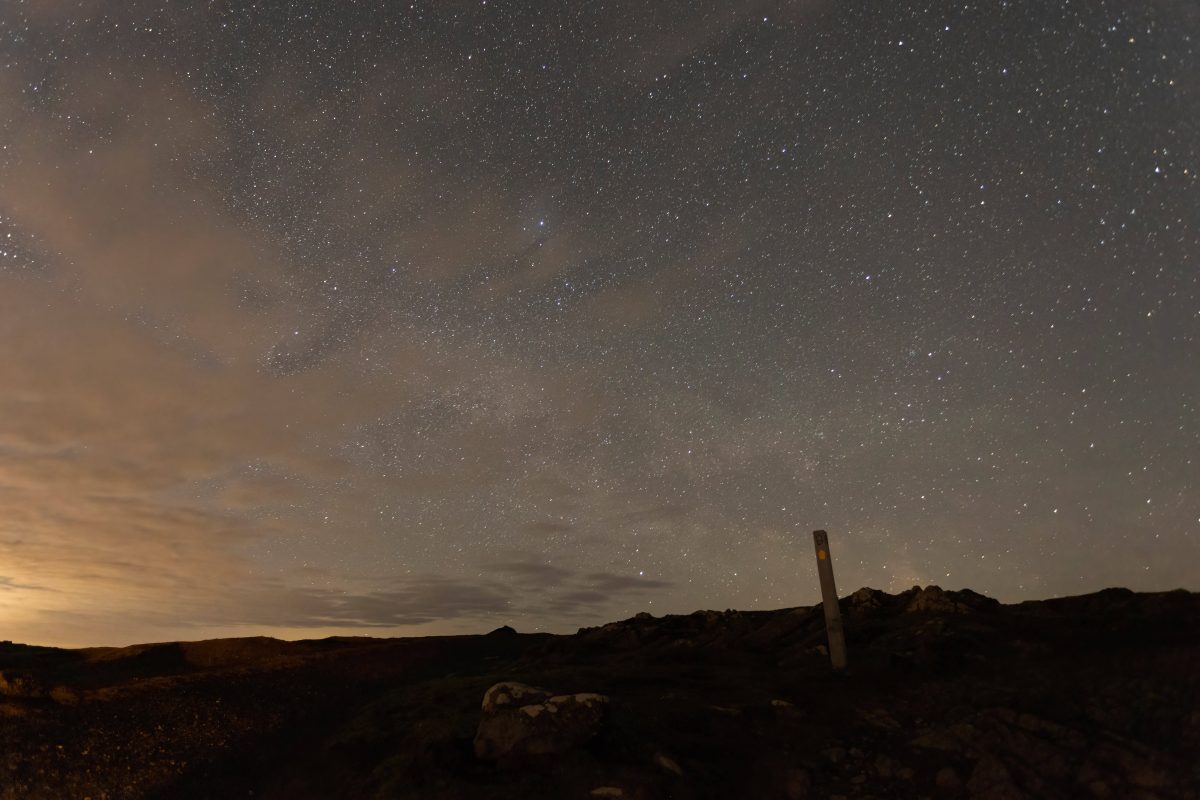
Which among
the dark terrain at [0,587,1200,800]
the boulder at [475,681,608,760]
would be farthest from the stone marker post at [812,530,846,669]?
the boulder at [475,681,608,760]

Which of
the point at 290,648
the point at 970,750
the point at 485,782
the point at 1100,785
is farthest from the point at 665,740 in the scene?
the point at 290,648

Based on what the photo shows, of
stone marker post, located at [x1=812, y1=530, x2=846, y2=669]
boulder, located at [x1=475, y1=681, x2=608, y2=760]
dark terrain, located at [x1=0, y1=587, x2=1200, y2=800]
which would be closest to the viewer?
dark terrain, located at [x1=0, y1=587, x2=1200, y2=800]

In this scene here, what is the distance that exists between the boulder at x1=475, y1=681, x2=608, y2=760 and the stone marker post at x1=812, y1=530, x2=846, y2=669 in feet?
23.9

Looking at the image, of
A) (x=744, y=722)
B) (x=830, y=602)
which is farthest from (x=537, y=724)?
(x=830, y=602)

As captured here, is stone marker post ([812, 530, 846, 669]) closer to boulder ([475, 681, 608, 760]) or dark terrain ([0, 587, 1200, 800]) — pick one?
dark terrain ([0, 587, 1200, 800])

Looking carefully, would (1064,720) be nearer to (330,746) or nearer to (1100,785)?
(1100,785)

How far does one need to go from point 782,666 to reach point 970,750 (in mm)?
7765

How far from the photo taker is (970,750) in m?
12.0

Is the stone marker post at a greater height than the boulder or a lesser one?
greater

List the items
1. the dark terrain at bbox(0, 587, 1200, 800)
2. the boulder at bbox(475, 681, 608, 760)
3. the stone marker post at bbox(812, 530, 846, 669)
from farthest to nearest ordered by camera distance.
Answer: the stone marker post at bbox(812, 530, 846, 669), the boulder at bbox(475, 681, 608, 760), the dark terrain at bbox(0, 587, 1200, 800)

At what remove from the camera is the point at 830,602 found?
1828cm

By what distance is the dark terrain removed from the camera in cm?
1160

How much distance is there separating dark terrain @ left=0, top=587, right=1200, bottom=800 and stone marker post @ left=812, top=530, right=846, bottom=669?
474mm

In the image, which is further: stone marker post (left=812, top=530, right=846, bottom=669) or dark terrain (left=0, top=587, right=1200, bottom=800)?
stone marker post (left=812, top=530, right=846, bottom=669)
